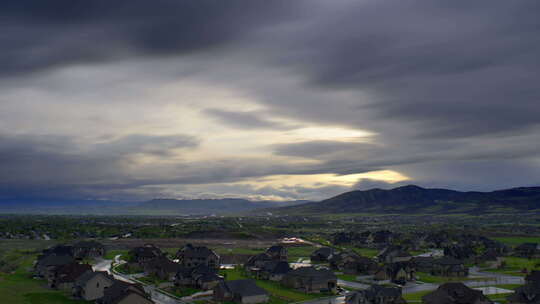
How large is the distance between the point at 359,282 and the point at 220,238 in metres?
103

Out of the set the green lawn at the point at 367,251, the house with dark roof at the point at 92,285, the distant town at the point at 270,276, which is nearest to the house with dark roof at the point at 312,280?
the distant town at the point at 270,276

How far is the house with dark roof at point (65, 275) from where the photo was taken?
72250mm

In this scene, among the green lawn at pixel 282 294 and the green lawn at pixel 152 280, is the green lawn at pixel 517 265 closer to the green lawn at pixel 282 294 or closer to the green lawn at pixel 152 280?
the green lawn at pixel 282 294

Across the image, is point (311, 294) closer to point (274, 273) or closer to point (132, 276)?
point (274, 273)

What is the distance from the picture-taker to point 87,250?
379 ft

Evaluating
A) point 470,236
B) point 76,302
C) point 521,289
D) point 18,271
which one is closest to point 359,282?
point 521,289

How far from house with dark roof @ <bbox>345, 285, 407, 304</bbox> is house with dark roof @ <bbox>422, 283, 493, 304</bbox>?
3.67m

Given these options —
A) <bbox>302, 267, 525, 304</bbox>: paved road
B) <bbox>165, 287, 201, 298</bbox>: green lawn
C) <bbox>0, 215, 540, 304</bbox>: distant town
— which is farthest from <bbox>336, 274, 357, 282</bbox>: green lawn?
<bbox>165, 287, 201, 298</bbox>: green lawn

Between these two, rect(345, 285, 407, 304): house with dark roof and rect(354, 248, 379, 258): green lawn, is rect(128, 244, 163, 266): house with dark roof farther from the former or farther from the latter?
rect(354, 248, 379, 258): green lawn

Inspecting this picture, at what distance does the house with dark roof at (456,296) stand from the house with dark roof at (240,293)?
22.8 m

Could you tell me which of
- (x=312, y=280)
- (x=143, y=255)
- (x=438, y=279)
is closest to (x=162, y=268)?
(x=143, y=255)

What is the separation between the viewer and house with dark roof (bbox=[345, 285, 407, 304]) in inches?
2448

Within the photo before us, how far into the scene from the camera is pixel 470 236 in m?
163

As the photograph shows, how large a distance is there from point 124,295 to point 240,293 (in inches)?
634
